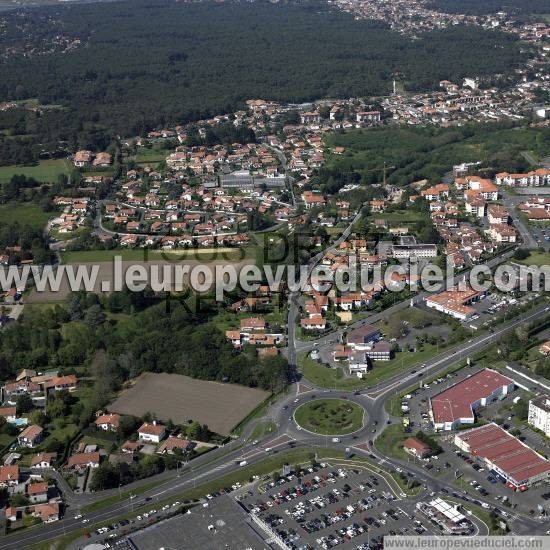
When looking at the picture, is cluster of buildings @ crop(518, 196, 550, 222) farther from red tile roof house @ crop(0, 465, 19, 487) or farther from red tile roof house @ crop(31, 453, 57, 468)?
red tile roof house @ crop(0, 465, 19, 487)

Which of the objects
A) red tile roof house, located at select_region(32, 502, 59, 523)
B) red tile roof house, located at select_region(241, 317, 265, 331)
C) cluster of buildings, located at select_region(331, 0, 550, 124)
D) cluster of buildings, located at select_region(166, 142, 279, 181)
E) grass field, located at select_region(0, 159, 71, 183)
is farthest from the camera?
cluster of buildings, located at select_region(331, 0, 550, 124)

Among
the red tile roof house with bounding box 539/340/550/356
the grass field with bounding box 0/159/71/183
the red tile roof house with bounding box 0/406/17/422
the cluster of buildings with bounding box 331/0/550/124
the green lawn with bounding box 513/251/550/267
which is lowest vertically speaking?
the red tile roof house with bounding box 0/406/17/422

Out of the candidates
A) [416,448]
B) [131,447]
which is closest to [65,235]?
[131,447]

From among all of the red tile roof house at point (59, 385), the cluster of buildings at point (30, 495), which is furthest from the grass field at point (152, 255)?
the cluster of buildings at point (30, 495)

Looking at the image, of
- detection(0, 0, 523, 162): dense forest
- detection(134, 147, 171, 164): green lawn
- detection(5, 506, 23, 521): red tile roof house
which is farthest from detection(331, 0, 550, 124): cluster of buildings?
detection(5, 506, 23, 521): red tile roof house

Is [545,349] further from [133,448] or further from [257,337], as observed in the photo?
[133,448]

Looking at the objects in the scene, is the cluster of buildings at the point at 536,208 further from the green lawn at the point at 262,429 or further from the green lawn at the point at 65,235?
the green lawn at the point at 262,429
